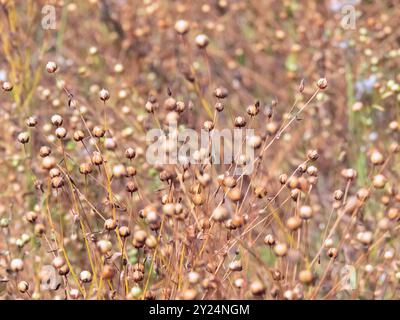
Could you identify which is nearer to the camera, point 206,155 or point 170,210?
point 170,210

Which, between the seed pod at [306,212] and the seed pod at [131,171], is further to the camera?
the seed pod at [131,171]

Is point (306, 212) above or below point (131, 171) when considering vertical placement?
below

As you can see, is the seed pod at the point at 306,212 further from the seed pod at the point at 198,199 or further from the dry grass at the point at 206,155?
the seed pod at the point at 198,199

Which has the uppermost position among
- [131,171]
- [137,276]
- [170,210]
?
[131,171]

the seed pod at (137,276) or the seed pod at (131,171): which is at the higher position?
the seed pod at (131,171)

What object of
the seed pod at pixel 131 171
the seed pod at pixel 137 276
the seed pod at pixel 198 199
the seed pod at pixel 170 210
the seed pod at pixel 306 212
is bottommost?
the seed pod at pixel 137 276

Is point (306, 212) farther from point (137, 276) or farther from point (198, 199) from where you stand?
point (137, 276)

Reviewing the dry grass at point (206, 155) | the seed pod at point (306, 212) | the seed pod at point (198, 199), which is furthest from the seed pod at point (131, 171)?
the seed pod at point (306, 212)

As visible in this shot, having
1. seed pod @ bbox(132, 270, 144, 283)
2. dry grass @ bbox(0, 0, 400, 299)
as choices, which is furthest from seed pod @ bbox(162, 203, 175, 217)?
seed pod @ bbox(132, 270, 144, 283)

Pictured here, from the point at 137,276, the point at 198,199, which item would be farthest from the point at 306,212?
the point at 137,276
